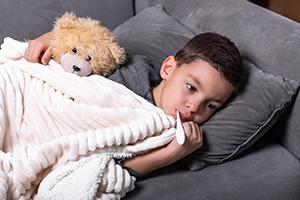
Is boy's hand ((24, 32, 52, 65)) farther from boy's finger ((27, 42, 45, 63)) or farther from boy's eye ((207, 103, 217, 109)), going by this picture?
boy's eye ((207, 103, 217, 109))

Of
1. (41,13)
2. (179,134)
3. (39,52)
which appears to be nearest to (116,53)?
(39,52)

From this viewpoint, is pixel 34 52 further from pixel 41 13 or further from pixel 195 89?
pixel 41 13

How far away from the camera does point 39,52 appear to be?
4.10 ft

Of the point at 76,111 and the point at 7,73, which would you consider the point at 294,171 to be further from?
the point at 7,73

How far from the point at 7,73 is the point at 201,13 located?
0.65 m

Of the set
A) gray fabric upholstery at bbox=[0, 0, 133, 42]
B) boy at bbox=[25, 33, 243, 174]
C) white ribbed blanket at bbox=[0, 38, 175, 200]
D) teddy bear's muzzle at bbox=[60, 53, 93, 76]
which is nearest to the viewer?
white ribbed blanket at bbox=[0, 38, 175, 200]

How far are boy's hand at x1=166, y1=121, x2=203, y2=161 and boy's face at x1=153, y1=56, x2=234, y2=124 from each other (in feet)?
0.14

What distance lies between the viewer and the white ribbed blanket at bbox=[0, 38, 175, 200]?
972 mm

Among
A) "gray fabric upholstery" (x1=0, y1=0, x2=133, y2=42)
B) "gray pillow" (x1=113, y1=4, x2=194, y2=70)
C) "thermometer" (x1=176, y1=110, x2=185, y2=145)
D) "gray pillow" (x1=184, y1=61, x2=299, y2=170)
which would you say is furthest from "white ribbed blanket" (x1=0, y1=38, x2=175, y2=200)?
"gray fabric upholstery" (x1=0, y1=0, x2=133, y2=42)

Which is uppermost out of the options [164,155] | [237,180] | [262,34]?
[262,34]

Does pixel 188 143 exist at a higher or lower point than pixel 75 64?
lower

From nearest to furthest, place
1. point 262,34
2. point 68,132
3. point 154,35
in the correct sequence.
A: point 68,132, point 262,34, point 154,35

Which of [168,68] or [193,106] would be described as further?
[168,68]

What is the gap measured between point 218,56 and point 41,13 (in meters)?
0.84
